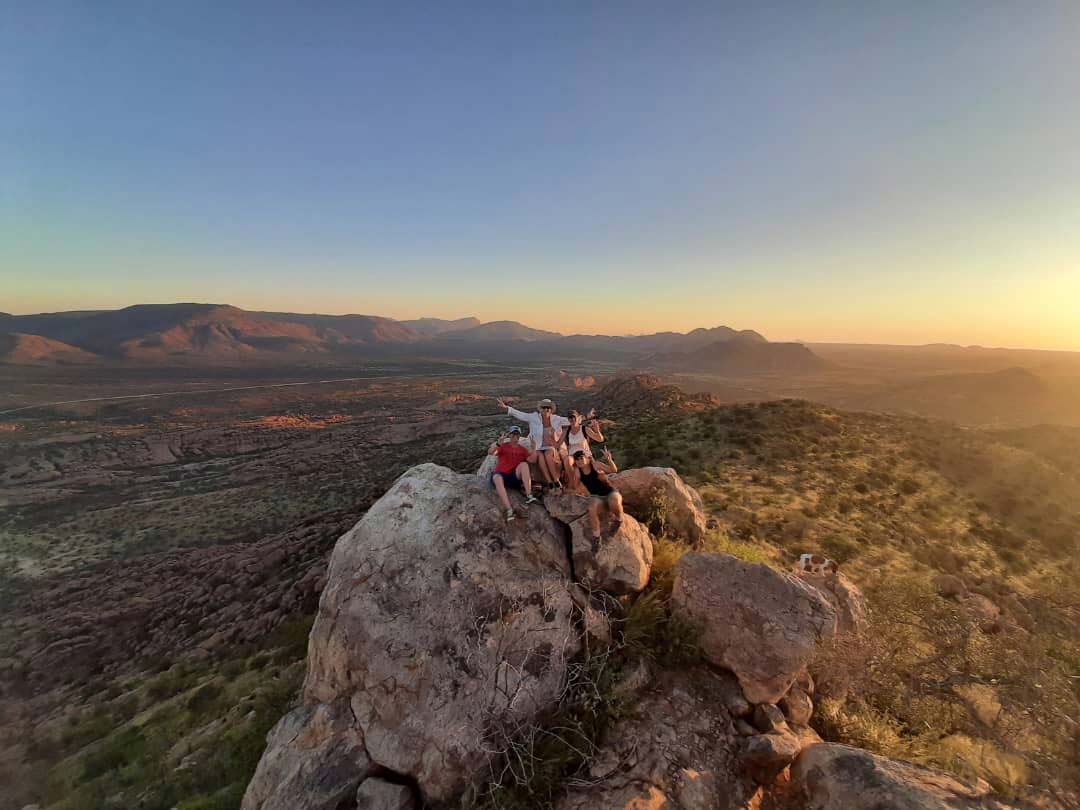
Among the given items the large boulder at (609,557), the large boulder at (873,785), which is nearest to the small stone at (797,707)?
the large boulder at (873,785)

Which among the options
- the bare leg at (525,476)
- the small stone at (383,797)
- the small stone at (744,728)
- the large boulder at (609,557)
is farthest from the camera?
the bare leg at (525,476)

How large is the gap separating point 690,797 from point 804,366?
189259mm

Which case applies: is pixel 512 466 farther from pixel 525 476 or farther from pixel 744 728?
pixel 744 728

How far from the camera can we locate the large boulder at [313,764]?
187 inches

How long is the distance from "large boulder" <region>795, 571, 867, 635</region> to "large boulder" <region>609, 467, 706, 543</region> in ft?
6.20

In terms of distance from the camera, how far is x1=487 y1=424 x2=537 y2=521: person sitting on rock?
21.2 ft

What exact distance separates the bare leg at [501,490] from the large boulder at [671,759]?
2.87 meters

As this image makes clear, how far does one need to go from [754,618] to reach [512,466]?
3.84 m

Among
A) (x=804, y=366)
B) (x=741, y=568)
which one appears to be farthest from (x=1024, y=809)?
(x=804, y=366)

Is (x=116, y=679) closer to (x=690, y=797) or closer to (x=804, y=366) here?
(x=690, y=797)

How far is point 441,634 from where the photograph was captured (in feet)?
17.4

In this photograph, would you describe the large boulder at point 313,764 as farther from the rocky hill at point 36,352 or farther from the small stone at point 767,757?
the rocky hill at point 36,352

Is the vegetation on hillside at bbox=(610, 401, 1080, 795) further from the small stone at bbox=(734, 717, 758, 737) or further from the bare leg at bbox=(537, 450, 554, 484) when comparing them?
the bare leg at bbox=(537, 450, 554, 484)

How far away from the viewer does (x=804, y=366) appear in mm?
162875
